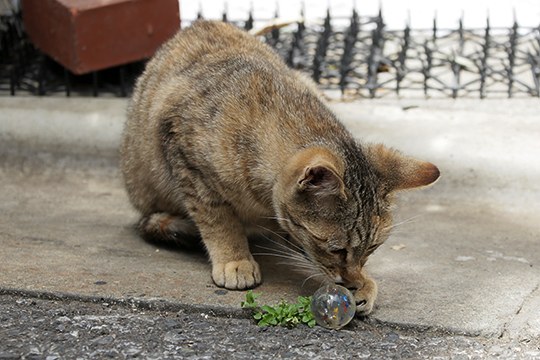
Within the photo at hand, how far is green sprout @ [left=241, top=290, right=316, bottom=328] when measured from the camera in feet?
12.0

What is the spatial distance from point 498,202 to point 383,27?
2027 mm

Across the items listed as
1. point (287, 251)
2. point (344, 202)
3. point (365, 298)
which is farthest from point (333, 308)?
point (287, 251)

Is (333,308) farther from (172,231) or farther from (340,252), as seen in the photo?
(172,231)

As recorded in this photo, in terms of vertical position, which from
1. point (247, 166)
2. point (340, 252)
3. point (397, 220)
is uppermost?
point (247, 166)

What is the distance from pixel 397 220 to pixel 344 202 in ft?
4.65

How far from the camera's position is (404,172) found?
3811 mm

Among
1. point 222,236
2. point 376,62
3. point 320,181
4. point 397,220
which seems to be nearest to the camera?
point 320,181

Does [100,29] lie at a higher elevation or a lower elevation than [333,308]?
higher

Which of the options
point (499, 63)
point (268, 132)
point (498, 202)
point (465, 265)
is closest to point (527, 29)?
point (499, 63)

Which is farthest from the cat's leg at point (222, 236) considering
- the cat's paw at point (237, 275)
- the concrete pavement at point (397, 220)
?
the concrete pavement at point (397, 220)

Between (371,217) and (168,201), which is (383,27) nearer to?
(168,201)

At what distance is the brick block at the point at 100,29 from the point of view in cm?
611

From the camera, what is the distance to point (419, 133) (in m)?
5.71

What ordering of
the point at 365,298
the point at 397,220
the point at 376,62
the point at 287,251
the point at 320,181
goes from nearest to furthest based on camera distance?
the point at 320,181 < the point at 365,298 < the point at 287,251 < the point at 397,220 < the point at 376,62
